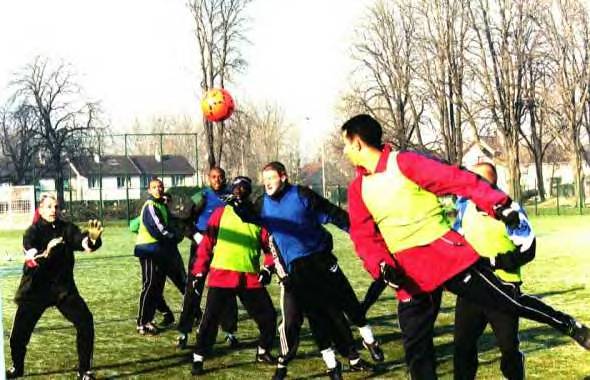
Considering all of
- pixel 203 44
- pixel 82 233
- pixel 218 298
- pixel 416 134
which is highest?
pixel 203 44

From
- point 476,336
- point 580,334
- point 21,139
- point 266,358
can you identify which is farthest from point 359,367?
point 21,139

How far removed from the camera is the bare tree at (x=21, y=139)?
62.2 m

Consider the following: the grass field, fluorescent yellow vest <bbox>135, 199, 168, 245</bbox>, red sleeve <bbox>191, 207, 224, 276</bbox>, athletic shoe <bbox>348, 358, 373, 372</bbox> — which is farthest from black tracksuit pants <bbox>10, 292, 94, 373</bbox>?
fluorescent yellow vest <bbox>135, 199, 168, 245</bbox>

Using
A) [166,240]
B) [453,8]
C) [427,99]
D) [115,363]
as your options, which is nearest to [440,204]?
[115,363]

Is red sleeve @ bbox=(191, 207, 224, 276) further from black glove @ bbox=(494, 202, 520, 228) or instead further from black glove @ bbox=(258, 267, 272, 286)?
black glove @ bbox=(494, 202, 520, 228)

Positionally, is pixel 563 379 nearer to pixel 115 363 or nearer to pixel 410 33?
pixel 115 363

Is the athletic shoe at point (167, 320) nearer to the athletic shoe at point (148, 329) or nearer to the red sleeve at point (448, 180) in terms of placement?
the athletic shoe at point (148, 329)

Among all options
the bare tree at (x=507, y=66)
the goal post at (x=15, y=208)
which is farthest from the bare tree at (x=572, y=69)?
the goal post at (x=15, y=208)

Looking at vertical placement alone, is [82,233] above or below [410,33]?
below

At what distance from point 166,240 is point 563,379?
567cm

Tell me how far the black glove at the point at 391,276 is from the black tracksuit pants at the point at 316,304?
96.8 inches

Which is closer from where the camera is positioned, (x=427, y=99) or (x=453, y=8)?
(x=453, y=8)

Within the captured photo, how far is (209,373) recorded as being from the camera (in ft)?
28.7

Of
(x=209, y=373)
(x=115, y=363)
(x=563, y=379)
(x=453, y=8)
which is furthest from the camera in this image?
(x=453, y=8)
